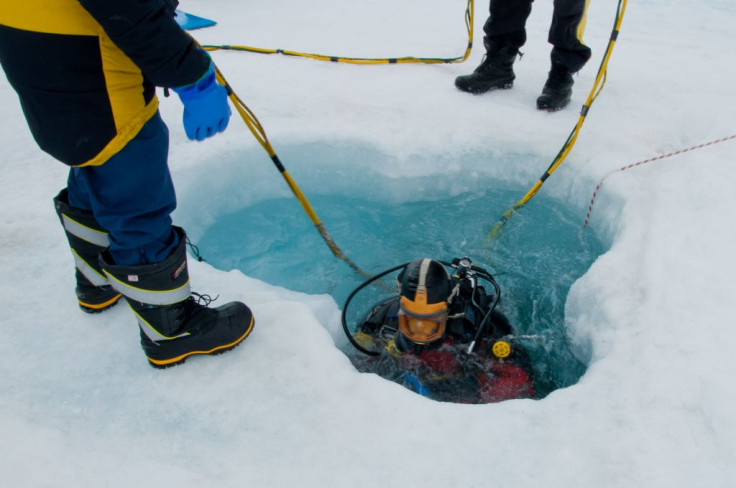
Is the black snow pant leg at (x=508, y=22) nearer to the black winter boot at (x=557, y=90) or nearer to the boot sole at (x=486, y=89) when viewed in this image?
the boot sole at (x=486, y=89)

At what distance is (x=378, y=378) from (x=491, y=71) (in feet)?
8.34

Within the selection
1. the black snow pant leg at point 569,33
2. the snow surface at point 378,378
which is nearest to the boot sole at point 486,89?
the snow surface at point 378,378

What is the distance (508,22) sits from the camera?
343 centimetres

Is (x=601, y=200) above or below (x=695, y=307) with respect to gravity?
below

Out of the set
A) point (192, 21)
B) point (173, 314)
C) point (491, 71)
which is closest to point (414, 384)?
point (173, 314)

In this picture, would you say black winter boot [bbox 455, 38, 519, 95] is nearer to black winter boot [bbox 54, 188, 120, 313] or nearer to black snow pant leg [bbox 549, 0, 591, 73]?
black snow pant leg [bbox 549, 0, 591, 73]

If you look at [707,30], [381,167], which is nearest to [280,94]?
[381,167]

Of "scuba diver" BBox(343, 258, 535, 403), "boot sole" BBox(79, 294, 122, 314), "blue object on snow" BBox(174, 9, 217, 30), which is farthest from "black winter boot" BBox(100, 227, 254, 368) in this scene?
"blue object on snow" BBox(174, 9, 217, 30)

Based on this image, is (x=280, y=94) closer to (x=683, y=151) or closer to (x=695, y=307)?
(x=683, y=151)

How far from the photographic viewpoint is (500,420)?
1.54 metres

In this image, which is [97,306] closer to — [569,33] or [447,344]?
[447,344]

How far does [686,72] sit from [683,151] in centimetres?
143

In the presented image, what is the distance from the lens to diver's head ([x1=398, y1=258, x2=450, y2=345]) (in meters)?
2.11

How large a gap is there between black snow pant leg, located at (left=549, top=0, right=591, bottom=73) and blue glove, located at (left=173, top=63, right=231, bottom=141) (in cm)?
229
